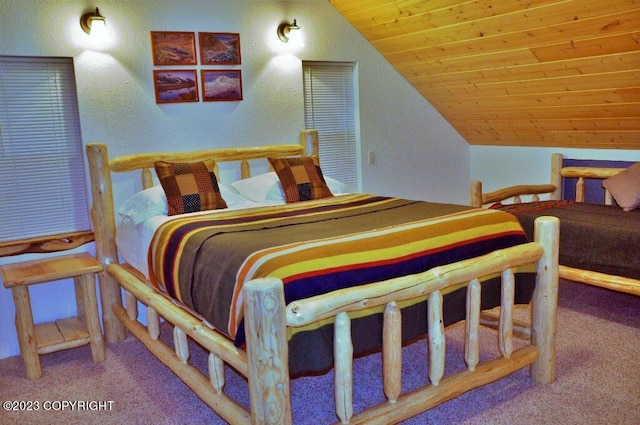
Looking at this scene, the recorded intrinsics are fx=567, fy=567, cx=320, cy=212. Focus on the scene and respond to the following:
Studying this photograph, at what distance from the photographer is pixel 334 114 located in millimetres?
4660

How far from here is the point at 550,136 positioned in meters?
4.58

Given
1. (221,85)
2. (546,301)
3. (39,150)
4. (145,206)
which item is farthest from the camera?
(221,85)

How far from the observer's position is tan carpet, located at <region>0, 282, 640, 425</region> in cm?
249

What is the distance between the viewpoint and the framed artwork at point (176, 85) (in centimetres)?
375

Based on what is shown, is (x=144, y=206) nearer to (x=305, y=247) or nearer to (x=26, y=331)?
(x=26, y=331)

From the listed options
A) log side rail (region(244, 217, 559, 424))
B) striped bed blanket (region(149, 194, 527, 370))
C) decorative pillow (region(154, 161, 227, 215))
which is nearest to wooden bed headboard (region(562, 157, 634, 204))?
striped bed blanket (region(149, 194, 527, 370))

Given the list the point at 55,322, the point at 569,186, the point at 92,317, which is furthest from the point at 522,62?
the point at 55,322

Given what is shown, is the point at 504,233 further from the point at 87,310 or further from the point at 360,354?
the point at 87,310

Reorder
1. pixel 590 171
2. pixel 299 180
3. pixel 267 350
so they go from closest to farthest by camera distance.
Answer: pixel 267 350, pixel 299 180, pixel 590 171

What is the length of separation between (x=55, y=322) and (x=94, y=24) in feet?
6.01

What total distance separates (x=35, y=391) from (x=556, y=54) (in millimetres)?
3594

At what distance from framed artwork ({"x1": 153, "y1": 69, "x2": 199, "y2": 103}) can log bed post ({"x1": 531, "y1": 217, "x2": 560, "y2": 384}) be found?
2.40 metres

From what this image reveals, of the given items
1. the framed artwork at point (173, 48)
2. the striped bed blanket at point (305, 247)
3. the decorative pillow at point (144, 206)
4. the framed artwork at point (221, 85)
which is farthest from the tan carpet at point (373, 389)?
the framed artwork at point (173, 48)

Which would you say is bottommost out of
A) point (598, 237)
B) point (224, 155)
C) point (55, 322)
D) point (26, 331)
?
point (55, 322)
